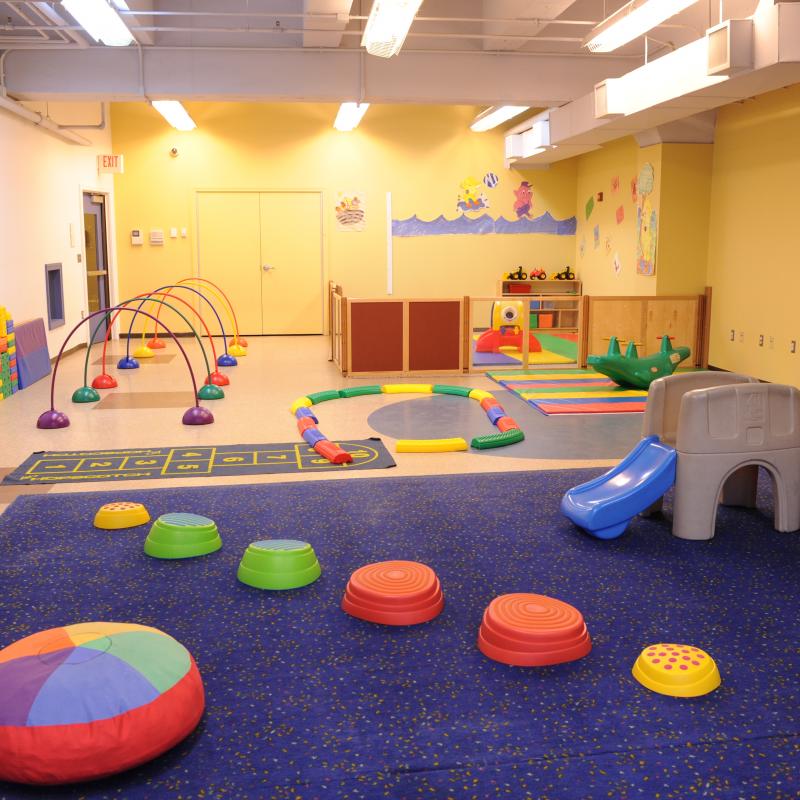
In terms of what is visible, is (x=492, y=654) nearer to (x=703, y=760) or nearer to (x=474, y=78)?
(x=703, y=760)

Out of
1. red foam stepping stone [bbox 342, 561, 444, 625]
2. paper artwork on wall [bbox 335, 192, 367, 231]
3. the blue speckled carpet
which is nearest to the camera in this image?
the blue speckled carpet

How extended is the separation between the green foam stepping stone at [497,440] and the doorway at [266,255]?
8182mm

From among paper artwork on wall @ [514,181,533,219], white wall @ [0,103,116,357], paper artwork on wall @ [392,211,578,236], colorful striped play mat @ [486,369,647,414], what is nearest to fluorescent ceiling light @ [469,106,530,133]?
paper artwork on wall @ [514,181,533,219]

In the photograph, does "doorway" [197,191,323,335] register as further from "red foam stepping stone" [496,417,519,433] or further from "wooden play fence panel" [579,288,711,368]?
"red foam stepping stone" [496,417,519,433]

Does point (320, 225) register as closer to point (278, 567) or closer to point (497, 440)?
point (497, 440)

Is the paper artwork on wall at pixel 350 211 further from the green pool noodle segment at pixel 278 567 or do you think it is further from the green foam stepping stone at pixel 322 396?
the green pool noodle segment at pixel 278 567

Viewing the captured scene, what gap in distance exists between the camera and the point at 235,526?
5.21m

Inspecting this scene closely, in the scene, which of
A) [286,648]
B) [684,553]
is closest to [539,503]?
[684,553]

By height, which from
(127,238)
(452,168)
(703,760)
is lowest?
(703,760)

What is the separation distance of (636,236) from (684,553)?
8466 mm

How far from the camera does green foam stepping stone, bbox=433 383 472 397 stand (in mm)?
9391

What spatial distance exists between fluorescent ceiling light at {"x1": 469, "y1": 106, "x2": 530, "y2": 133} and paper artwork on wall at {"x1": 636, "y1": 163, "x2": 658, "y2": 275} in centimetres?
190

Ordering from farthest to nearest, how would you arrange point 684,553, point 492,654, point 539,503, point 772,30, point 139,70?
point 139,70 → point 772,30 → point 539,503 → point 684,553 → point 492,654

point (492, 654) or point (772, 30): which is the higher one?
point (772, 30)
